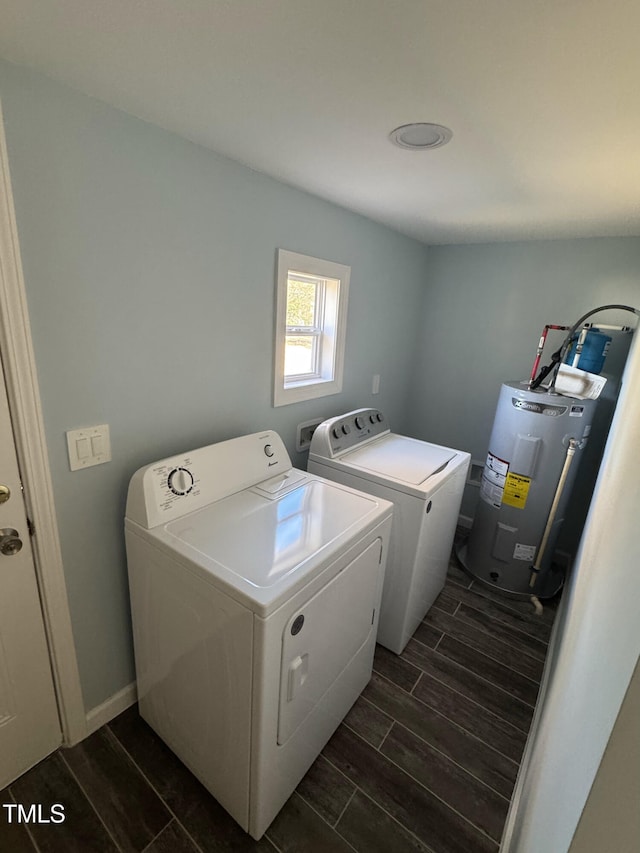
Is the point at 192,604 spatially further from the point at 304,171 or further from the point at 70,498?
the point at 304,171

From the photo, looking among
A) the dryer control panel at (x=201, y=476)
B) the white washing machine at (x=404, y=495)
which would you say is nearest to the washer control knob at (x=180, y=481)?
A: the dryer control panel at (x=201, y=476)

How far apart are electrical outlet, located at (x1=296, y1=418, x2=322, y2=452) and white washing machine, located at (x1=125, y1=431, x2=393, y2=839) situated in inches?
21.7

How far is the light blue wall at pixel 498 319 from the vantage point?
7.73 feet

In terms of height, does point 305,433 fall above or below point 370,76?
below

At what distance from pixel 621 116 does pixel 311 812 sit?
2258 mm

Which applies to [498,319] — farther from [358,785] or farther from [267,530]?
[358,785]

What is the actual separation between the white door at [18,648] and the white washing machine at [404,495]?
49.2 inches

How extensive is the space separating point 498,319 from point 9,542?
293 centimetres

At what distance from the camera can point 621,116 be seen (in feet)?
3.20

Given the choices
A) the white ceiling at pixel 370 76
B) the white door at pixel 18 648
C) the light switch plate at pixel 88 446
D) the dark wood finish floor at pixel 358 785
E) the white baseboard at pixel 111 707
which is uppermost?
the white ceiling at pixel 370 76

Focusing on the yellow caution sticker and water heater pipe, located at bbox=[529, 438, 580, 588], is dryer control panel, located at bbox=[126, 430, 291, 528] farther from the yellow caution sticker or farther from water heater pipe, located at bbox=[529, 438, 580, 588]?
water heater pipe, located at bbox=[529, 438, 580, 588]

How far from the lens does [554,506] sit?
7.22 ft

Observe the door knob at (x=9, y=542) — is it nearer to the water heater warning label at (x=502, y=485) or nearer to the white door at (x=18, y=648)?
the white door at (x=18, y=648)

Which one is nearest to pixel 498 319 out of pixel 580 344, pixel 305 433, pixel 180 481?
pixel 580 344
